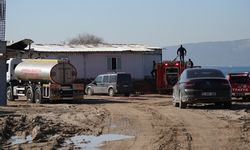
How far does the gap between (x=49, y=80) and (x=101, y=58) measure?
17.5m

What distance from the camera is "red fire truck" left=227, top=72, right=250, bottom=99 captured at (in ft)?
94.6

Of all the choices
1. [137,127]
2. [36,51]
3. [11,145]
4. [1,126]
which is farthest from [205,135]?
[36,51]

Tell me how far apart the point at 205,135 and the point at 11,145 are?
4.54 metres

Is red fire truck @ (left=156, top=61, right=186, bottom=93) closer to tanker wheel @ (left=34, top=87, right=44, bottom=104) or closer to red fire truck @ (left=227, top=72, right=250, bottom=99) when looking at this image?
red fire truck @ (left=227, top=72, right=250, bottom=99)

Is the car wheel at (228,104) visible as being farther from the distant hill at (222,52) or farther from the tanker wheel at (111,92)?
the distant hill at (222,52)

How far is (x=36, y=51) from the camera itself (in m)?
44.2

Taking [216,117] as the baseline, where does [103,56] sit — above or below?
above

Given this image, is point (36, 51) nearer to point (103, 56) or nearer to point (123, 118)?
point (103, 56)

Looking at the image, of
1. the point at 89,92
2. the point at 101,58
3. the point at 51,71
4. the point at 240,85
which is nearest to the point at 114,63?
the point at 101,58

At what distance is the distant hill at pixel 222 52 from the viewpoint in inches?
5792

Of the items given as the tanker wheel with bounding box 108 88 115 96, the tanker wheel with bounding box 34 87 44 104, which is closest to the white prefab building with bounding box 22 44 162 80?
the tanker wheel with bounding box 108 88 115 96

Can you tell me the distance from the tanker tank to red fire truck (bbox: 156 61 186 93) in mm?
11430

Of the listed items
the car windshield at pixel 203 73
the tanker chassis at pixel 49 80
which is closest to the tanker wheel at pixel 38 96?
the tanker chassis at pixel 49 80

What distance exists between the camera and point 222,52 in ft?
541
